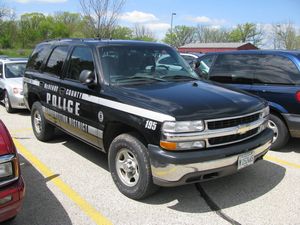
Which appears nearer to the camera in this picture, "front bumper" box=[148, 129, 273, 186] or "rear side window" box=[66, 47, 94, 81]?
"front bumper" box=[148, 129, 273, 186]

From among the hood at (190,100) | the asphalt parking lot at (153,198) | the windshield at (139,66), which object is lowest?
the asphalt parking lot at (153,198)

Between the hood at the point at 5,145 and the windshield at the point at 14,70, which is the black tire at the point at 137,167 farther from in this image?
the windshield at the point at 14,70

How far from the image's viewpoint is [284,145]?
6207mm

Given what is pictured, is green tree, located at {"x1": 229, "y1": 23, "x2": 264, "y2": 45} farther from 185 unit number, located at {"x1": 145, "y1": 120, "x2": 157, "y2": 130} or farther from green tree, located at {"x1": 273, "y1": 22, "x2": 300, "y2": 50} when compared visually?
185 unit number, located at {"x1": 145, "y1": 120, "x2": 157, "y2": 130}

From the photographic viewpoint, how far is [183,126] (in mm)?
3514

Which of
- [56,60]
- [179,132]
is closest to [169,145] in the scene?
[179,132]

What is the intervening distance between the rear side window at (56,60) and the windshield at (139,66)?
1.12m

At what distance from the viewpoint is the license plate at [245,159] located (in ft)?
12.7

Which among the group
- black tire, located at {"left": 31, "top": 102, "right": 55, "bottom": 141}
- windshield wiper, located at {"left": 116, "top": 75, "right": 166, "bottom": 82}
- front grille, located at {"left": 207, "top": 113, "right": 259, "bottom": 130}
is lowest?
black tire, located at {"left": 31, "top": 102, "right": 55, "bottom": 141}

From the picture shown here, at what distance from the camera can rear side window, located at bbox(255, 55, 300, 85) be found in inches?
230

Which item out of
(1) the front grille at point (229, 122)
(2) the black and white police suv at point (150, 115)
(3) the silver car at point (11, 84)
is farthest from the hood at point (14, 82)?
(1) the front grille at point (229, 122)

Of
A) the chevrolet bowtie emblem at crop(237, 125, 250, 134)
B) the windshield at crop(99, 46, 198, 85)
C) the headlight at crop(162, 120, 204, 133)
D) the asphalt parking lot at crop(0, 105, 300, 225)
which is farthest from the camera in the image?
the windshield at crop(99, 46, 198, 85)

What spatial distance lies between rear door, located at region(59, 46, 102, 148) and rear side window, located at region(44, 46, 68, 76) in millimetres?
277

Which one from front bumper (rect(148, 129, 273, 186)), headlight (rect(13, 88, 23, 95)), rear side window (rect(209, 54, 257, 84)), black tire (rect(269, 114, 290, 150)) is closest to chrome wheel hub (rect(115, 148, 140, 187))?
front bumper (rect(148, 129, 273, 186))
